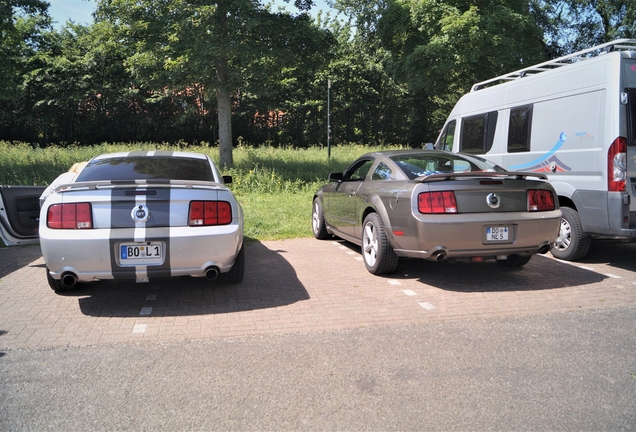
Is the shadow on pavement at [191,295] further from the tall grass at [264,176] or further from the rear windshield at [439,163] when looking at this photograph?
the tall grass at [264,176]

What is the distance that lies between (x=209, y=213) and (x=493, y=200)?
302 centimetres

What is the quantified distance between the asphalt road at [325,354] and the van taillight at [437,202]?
35.5 inches

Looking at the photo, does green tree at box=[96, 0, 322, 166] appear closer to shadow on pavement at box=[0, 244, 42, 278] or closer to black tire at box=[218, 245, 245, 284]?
shadow on pavement at box=[0, 244, 42, 278]

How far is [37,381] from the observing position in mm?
3482

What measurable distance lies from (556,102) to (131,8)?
13.7 meters

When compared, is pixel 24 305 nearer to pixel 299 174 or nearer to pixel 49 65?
pixel 299 174

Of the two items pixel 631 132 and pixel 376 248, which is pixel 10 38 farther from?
pixel 631 132

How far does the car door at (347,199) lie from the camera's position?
24.1ft

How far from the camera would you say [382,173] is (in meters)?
6.79

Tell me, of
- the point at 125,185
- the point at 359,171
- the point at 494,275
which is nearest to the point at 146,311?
the point at 125,185

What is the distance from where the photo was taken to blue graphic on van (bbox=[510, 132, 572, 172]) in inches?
287

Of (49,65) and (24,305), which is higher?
(49,65)

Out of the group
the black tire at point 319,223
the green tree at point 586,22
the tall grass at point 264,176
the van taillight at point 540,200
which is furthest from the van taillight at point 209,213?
the green tree at point 586,22

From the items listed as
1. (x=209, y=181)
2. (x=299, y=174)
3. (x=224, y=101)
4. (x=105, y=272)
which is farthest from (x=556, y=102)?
(x=224, y=101)
